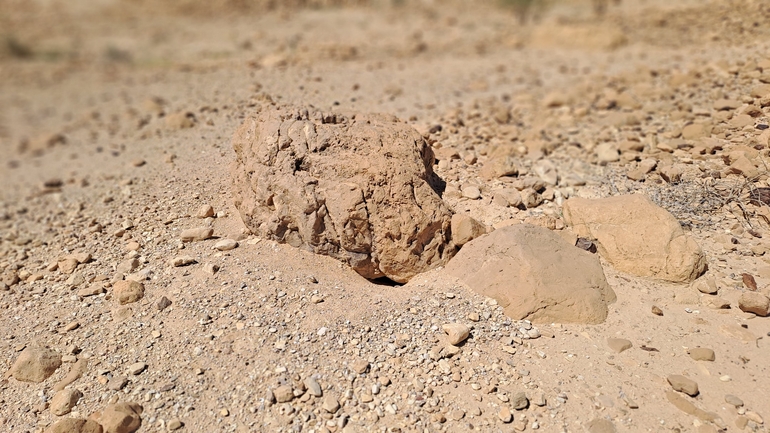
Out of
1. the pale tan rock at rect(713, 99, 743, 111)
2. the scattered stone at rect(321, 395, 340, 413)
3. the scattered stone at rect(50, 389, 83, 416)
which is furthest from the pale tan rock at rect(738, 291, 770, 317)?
the scattered stone at rect(50, 389, 83, 416)

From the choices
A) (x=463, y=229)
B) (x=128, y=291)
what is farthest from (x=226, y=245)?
(x=463, y=229)

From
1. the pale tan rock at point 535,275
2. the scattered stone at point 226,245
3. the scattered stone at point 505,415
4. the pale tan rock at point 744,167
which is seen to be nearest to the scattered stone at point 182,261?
the scattered stone at point 226,245

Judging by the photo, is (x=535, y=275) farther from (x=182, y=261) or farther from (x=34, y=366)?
(x=34, y=366)

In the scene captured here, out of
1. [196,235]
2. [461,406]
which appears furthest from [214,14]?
[461,406]

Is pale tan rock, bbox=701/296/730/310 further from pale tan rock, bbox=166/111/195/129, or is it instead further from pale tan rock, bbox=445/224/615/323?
pale tan rock, bbox=166/111/195/129

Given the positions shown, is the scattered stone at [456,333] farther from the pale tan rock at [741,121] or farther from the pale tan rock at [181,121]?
the pale tan rock at [181,121]

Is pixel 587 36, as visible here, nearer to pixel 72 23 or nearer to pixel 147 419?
pixel 147 419

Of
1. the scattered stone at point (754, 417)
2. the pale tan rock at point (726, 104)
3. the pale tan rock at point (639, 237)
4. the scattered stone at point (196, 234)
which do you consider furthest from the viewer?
the pale tan rock at point (726, 104)
